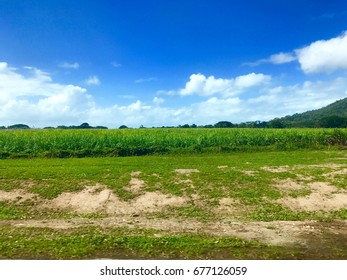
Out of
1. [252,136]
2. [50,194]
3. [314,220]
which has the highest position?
[252,136]

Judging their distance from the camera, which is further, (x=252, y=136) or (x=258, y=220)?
(x=252, y=136)

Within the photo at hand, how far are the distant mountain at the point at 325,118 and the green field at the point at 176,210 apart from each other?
73720 millimetres

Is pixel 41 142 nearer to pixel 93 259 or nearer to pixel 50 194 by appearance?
pixel 50 194

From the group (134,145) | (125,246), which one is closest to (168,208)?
(125,246)

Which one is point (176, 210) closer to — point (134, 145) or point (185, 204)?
point (185, 204)

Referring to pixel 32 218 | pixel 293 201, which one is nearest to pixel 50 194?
pixel 32 218

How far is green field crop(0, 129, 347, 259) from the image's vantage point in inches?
391

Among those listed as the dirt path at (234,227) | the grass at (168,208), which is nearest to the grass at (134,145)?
the grass at (168,208)

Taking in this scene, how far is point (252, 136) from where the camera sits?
34062mm

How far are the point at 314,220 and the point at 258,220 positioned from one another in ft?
7.25

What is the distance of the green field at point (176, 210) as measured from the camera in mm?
9922

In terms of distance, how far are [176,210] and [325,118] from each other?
9386 cm

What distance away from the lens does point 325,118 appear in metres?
97.2

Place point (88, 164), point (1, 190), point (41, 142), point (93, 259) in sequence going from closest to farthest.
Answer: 1. point (93, 259)
2. point (1, 190)
3. point (88, 164)
4. point (41, 142)
